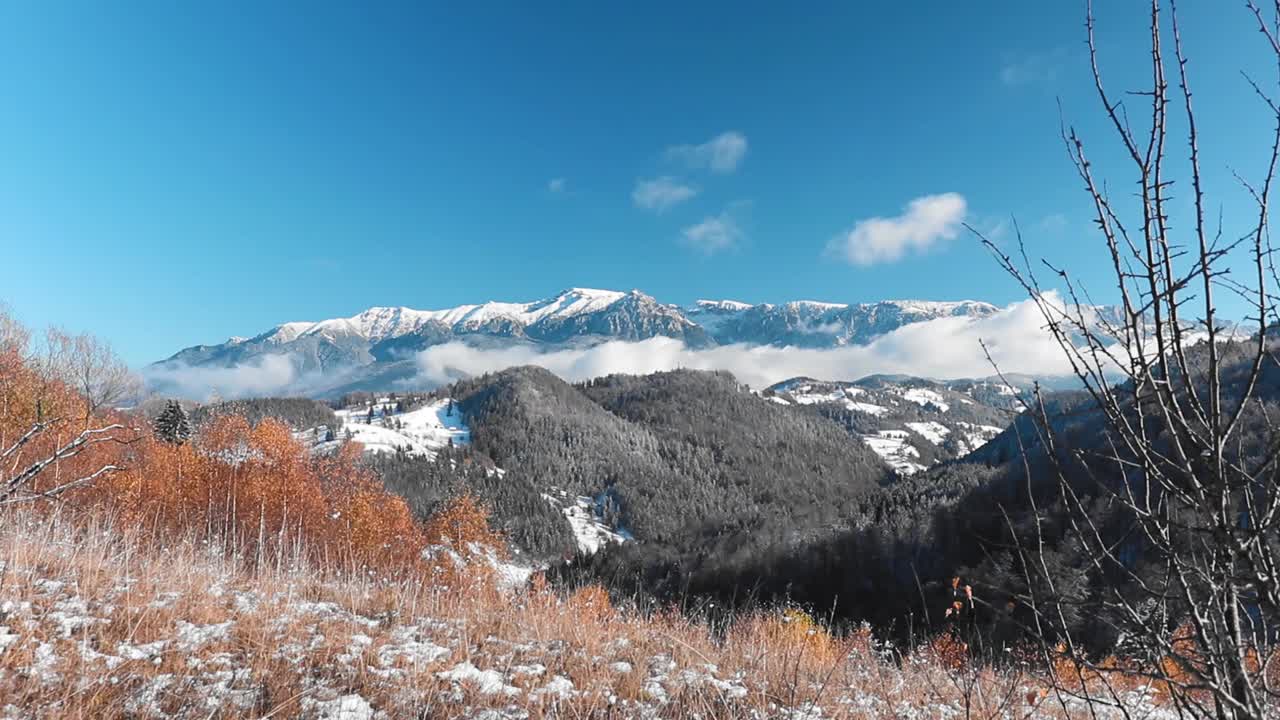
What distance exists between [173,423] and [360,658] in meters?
55.5

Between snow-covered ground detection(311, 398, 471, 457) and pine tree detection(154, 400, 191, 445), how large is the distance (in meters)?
85.6

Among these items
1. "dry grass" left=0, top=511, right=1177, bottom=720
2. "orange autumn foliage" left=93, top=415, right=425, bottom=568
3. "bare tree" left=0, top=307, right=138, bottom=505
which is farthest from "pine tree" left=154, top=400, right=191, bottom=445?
"dry grass" left=0, top=511, right=1177, bottom=720

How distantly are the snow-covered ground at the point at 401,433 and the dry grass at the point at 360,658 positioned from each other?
138618 mm

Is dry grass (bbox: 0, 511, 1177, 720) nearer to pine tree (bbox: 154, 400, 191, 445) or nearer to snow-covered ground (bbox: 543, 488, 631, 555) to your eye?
pine tree (bbox: 154, 400, 191, 445)

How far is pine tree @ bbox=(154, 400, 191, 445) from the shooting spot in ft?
144

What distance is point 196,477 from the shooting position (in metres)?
26.1

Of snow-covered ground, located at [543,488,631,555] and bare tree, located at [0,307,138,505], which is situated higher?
bare tree, located at [0,307,138,505]

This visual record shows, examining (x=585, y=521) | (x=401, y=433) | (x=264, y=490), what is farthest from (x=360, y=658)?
(x=401, y=433)

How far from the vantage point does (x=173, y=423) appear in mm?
46688

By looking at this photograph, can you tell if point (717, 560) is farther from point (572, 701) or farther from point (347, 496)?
point (572, 701)

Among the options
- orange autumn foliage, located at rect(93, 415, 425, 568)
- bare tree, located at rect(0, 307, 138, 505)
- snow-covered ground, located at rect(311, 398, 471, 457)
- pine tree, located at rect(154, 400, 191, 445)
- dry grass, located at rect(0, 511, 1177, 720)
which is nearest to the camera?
dry grass, located at rect(0, 511, 1177, 720)

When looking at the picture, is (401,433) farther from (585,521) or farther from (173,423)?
(173,423)

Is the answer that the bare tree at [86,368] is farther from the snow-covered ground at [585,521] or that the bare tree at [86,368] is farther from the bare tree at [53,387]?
the snow-covered ground at [585,521]

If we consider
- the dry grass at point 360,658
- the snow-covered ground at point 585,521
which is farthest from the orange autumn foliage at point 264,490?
the snow-covered ground at point 585,521
